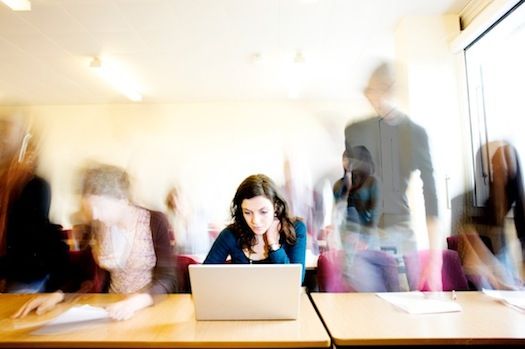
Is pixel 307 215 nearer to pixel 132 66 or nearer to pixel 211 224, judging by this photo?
pixel 211 224

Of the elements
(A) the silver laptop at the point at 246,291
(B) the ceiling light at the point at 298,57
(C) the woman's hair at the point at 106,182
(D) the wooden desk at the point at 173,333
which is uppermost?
(B) the ceiling light at the point at 298,57

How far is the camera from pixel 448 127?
6.03ft

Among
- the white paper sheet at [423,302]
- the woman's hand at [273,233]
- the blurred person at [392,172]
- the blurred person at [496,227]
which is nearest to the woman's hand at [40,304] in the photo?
the woman's hand at [273,233]

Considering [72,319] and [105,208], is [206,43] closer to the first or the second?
[105,208]

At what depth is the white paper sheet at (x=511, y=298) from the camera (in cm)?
109

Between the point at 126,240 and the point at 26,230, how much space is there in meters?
0.43

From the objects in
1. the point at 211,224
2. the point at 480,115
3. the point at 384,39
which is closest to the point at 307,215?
the point at 211,224

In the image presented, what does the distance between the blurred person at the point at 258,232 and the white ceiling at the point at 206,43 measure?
56cm

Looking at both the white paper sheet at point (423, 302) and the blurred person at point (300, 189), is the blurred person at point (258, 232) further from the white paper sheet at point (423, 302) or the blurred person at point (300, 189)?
the white paper sheet at point (423, 302)

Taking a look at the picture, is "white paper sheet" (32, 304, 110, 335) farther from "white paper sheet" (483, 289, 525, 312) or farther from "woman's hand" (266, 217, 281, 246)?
"white paper sheet" (483, 289, 525, 312)

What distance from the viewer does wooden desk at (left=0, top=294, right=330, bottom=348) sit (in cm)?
84

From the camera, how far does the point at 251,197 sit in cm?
150

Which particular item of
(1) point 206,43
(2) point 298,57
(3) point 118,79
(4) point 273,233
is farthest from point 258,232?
(1) point 206,43

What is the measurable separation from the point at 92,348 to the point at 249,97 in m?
1.39
